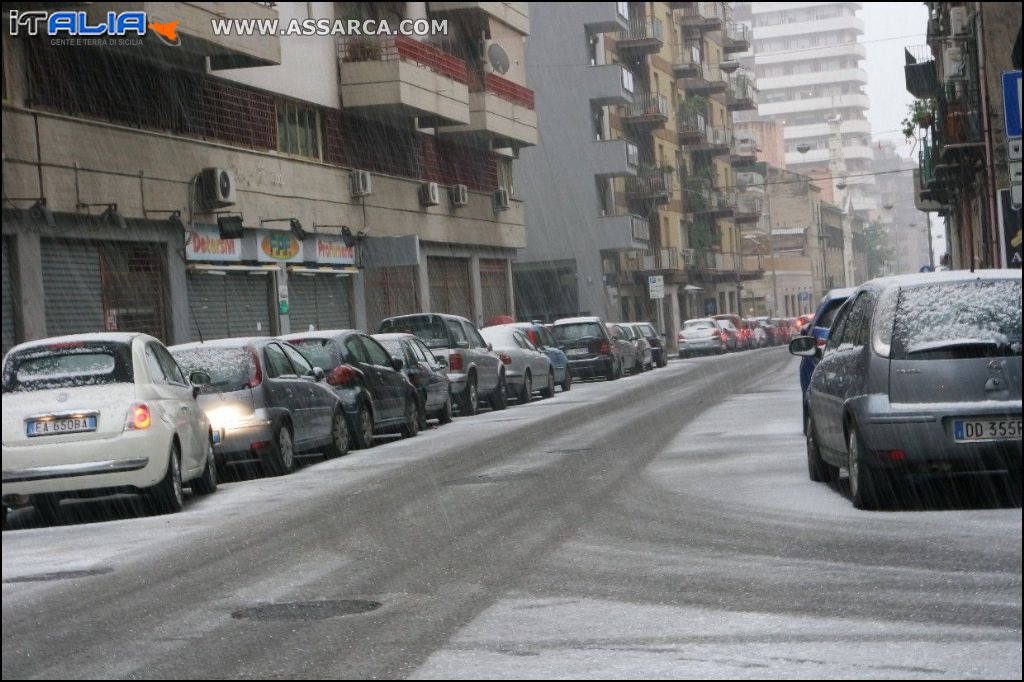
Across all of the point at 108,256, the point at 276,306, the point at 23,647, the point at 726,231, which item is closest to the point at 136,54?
the point at 108,256

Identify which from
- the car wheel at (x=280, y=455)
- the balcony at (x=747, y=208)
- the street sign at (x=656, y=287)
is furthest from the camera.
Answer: the balcony at (x=747, y=208)

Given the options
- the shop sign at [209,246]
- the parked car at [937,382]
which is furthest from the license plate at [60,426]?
the shop sign at [209,246]

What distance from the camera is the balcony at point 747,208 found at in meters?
96.9

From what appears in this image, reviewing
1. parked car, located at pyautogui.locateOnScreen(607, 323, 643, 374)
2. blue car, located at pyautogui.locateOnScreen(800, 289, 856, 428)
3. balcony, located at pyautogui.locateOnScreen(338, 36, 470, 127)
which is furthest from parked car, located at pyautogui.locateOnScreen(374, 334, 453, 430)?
parked car, located at pyautogui.locateOnScreen(607, 323, 643, 374)

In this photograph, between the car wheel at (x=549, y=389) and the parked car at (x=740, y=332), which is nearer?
the car wheel at (x=549, y=389)

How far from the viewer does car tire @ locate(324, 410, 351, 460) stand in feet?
64.4

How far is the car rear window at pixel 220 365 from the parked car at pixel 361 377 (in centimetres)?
279

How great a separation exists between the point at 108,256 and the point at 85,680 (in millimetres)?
20985

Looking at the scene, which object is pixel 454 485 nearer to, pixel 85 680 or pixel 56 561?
pixel 56 561

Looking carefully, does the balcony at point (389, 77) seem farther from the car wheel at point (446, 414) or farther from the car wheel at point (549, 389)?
the car wheel at point (446, 414)

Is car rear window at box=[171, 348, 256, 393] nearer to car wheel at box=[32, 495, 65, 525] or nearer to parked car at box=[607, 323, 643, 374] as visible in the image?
car wheel at box=[32, 495, 65, 525]

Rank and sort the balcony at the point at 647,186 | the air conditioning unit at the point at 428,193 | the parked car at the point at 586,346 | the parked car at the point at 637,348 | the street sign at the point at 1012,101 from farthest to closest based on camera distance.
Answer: the balcony at the point at 647,186 < the parked car at the point at 637,348 < the air conditioning unit at the point at 428,193 < the parked car at the point at 586,346 < the street sign at the point at 1012,101

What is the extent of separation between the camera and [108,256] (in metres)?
26.8

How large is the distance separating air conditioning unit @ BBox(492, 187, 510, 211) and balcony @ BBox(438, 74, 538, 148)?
5.47ft
